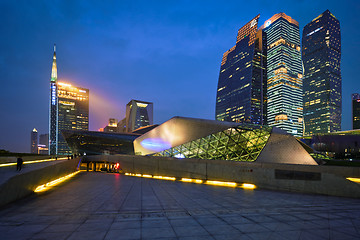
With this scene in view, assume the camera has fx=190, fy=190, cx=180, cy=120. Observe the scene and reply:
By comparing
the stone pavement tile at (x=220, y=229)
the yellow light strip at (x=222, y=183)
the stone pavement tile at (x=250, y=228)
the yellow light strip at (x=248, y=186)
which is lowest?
the yellow light strip at (x=222, y=183)

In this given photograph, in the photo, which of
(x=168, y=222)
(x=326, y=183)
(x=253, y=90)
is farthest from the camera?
(x=253, y=90)

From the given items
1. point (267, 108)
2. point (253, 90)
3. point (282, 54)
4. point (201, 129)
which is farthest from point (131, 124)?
point (201, 129)

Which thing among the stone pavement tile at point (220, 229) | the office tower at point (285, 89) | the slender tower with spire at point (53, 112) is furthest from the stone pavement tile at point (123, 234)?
the office tower at point (285, 89)

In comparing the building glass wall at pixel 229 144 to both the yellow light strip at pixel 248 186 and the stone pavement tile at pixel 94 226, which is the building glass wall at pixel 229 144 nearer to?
the yellow light strip at pixel 248 186

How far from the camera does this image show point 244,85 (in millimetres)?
171875

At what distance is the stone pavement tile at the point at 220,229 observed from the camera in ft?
17.3

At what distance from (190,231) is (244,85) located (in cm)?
17970

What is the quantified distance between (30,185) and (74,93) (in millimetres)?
214694

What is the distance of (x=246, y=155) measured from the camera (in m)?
23.2

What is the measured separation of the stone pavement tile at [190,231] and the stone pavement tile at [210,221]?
45cm

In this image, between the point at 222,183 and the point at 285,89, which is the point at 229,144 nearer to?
the point at 222,183

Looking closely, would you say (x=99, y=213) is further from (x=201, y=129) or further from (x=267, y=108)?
(x=267, y=108)

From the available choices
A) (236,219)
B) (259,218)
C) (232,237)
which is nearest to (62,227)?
(232,237)

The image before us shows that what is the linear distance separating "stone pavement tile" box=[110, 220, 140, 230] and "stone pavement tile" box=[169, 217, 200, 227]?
107 cm
